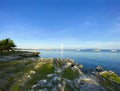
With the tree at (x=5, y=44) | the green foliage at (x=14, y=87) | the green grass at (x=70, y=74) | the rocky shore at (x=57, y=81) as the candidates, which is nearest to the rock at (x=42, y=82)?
the rocky shore at (x=57, y=81)

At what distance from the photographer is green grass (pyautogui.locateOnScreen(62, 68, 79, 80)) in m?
28.0

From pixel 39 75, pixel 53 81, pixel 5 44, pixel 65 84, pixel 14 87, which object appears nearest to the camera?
pixel 65 84

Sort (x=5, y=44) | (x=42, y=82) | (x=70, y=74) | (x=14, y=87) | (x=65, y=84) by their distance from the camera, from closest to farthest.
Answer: (x=65, y=84) < (x=14, y=87) < (x=42, y=82) < (x=70, y=74) < (x=5, y=44)

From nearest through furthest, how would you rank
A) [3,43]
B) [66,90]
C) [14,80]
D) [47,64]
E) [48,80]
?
[66,90], [48,80], [14,80], [47,64], [3,43]

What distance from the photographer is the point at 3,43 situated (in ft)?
393

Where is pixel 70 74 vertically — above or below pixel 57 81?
above

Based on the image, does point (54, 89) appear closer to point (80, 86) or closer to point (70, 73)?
point (80, 86)

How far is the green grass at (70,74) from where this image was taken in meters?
28.0

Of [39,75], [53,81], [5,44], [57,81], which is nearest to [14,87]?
[39,75]

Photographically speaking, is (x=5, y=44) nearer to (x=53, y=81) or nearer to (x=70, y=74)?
(x=70, y=74)

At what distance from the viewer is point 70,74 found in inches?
1146

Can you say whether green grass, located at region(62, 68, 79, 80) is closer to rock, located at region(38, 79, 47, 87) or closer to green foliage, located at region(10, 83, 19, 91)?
rock, located at region(38, 79, 47, 87)

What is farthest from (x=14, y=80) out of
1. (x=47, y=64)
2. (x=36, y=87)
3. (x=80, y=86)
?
(x=80, y=86)

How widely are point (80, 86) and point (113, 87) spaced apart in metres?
Answer: 8.41
